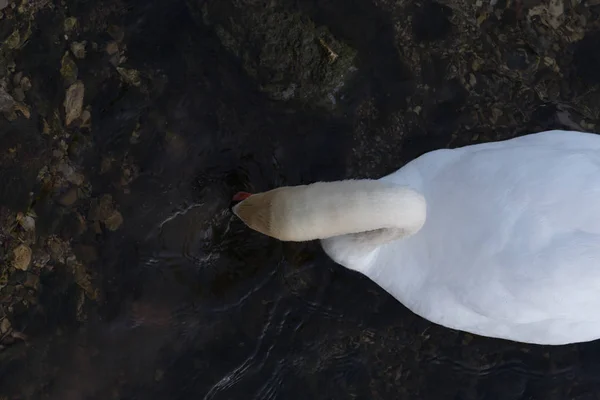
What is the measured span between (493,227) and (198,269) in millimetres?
1888

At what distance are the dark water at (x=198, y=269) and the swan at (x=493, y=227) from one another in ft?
3.05

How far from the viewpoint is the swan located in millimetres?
2672

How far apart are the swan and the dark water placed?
3.05 ft

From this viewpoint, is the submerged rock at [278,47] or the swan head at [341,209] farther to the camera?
the submerged rock at [278,47]

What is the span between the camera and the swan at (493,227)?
2672mm

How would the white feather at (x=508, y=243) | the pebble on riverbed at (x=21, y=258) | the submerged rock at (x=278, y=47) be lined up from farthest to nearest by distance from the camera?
the submerged rock at (x=278, y=47) < the pebble on riverbed at (x=21, y=258) < the white feather at (x=508, y=243)

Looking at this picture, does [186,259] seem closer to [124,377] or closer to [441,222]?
[124,377]

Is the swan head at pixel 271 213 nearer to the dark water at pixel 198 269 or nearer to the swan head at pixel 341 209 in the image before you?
the swan head at pixel 341 209

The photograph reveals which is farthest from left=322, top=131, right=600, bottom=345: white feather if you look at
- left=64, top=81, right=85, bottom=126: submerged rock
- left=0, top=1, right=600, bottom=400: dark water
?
left=64, top=81, right=85, bottom=126: submerged rock

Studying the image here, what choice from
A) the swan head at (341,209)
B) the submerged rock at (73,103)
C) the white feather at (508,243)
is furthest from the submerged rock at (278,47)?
the swan head at (341,209)

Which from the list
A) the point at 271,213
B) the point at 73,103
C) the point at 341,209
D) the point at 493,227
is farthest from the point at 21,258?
the point at 493,227

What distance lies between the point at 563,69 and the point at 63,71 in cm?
329

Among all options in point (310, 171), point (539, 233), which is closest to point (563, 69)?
point (310, 171)

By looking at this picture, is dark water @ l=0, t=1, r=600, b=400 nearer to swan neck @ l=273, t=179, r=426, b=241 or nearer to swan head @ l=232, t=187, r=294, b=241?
swan head @ l=232, t=187, r=294, b=241
